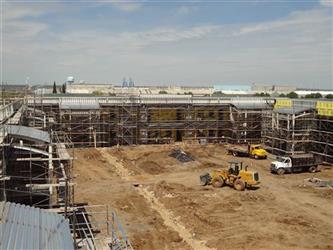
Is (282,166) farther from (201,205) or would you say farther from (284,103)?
(284,103)

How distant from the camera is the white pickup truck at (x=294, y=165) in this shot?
1129 inches

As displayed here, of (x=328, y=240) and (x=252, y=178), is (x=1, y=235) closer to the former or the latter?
(x=328, y=240)

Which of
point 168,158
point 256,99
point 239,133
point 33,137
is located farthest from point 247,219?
point 256,99

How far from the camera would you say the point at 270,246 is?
16.0m

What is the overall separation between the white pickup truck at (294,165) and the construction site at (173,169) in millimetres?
84

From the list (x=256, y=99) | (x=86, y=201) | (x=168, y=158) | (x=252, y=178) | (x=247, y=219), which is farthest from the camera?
(x=256, y=99)

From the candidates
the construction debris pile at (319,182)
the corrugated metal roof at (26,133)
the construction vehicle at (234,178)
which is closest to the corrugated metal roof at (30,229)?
the corrugated metal roof at (26,133)

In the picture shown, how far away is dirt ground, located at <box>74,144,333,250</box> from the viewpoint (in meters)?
16.8

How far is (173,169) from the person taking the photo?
100 feet

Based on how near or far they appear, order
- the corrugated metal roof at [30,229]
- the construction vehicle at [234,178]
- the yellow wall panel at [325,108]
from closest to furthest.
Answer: the corrugated metal roof at [30,229], the construction vehicle at [234,178], the yellow wall panel at [325,108]

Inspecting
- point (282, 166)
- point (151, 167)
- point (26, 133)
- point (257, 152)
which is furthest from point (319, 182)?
point (26, 133)

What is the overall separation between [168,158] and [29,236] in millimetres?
24008

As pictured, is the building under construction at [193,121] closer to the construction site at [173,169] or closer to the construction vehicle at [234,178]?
the construction site at [173,169]

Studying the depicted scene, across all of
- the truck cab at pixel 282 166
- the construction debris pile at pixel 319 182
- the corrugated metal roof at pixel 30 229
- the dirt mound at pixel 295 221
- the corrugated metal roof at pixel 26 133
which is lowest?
the dirt mound at pixel 295 221
